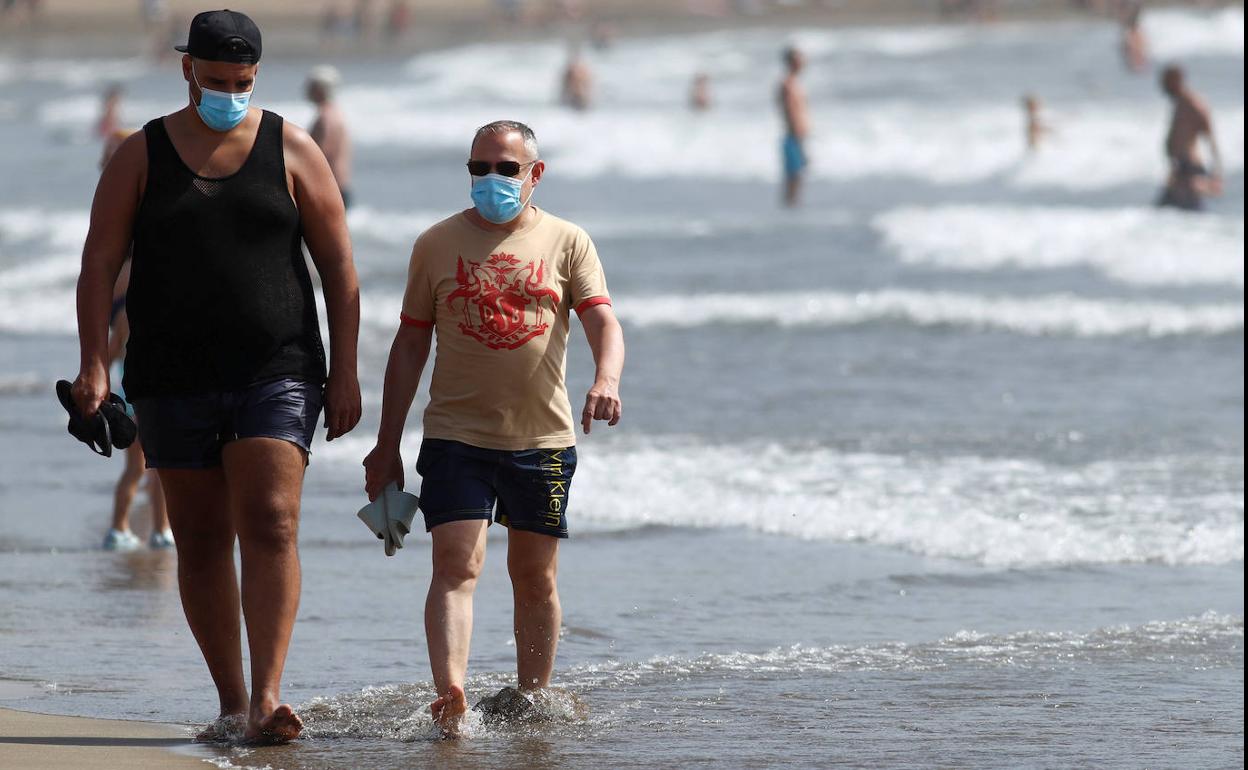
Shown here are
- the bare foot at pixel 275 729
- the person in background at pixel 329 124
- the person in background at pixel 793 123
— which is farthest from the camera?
the person in background at pixel 793 123

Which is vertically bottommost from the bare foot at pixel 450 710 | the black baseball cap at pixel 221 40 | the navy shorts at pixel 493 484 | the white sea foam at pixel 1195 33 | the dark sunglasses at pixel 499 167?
the bare foot at pixel 450 710

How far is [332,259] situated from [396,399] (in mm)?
369

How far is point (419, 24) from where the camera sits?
6253 centimetres

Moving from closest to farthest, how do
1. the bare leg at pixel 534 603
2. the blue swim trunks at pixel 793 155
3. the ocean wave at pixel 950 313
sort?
the bare leg at pixel 534 603 → the ocean wave at pixel 950 313 → the blue swim trunks at pixel 793 155

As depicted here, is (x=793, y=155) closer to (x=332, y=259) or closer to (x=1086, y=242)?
(x=1086, y=242)

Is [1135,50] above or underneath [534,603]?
above

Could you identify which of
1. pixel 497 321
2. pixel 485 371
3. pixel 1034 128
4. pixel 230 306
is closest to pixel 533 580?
pixel 485 371

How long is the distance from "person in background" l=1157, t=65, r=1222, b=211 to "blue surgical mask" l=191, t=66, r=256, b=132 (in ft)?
44.2

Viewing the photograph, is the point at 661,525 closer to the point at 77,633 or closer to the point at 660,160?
the point at 77,633

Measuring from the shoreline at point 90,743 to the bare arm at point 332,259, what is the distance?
0.84m

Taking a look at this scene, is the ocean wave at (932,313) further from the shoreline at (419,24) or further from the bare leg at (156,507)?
the shoreline at (419,24)

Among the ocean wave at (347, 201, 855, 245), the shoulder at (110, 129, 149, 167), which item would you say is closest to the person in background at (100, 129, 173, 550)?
the shoulder at (110, 129, 149, 167)

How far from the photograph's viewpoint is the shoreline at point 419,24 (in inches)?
2232

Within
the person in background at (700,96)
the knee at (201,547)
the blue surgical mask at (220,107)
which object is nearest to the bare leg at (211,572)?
the knee at (201,547)
